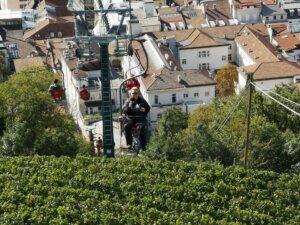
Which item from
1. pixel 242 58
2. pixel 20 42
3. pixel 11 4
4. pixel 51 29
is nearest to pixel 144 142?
pixel 242 58

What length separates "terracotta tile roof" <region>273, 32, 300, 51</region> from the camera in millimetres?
72062

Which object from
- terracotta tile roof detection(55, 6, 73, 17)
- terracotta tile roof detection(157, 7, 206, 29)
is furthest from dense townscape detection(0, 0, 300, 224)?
terracotta tile roof detection(55, 6, 73, 17)

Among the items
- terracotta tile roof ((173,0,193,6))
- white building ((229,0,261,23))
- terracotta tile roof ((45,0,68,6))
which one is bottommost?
white building ((229,0,261,23))

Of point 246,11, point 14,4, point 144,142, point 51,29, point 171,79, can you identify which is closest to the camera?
point 144,142

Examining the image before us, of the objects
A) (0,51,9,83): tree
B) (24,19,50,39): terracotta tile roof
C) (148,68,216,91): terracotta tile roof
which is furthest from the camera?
(24,19,50,39): terracotta tile roof

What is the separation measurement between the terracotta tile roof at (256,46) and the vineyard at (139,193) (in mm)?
40912

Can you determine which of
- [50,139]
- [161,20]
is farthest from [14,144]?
[161,20]

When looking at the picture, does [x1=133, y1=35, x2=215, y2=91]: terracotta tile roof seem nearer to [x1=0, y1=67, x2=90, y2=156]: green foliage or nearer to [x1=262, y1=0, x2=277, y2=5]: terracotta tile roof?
[x1=0, y1=67, x2=90, y2=156]: green foliage

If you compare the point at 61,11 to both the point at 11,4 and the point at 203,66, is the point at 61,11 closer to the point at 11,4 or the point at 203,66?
the point at 11,4

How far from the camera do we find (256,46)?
232 feet

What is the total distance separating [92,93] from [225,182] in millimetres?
32531

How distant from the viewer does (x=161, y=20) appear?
267 ft

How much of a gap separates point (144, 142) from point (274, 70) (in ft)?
112

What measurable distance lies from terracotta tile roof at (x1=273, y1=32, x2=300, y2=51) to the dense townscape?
3.16m
